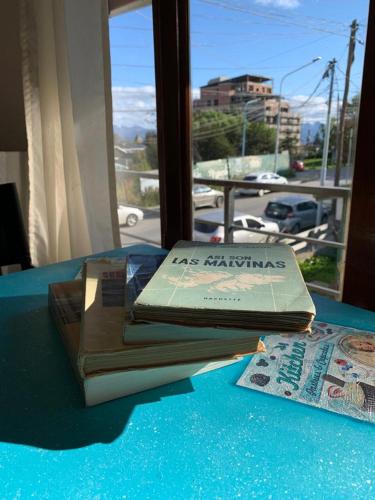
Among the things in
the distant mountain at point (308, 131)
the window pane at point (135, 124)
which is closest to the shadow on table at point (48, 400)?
the window pane at point (135, 124)

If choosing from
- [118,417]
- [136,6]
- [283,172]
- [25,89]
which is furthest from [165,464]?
[283,172]

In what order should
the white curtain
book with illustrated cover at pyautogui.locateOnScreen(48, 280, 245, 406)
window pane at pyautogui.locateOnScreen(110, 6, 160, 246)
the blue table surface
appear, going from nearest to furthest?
1. the blue table surface
2. book with illustrated cover at pyautogui.locateOnScreen(48, 280, 245, 406)
3. the white curtain
4. window pane at pyautogui.locateOnScreen(110, 6, 160, 246)

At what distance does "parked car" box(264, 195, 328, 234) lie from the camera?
2742mm

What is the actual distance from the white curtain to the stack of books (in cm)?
119

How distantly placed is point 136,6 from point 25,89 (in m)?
0.62

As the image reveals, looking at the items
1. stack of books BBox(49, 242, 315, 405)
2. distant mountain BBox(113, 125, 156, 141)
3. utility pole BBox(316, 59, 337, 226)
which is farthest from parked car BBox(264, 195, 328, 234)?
stack of books BBox(49, 242, 315, 405)

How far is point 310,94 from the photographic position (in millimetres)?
1979

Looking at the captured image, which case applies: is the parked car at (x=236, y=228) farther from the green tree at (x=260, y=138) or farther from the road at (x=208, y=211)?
the green tree at (x=260, y=138)

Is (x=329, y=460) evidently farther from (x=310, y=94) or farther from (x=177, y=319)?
(x=310, y=94)

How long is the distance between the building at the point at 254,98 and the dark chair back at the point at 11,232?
1357mm

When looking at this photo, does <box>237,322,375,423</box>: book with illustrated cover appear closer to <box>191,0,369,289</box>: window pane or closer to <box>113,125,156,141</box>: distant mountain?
<box>191,0,369,289</box>: window pane

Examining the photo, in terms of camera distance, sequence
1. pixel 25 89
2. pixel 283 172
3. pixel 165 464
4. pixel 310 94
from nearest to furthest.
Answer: pixel 165 464, pixel 25 89, pixel 310 94, pixel 283 172

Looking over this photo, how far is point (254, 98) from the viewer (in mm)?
2307

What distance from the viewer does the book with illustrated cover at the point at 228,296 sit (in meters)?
0.43
